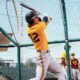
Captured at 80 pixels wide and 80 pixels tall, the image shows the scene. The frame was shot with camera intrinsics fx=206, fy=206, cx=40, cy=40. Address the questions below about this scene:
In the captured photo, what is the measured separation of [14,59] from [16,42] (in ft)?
1.59

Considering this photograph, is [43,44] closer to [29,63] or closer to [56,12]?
[56,12]

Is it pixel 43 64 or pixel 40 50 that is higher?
pixel 40 50

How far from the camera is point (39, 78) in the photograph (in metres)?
3.35

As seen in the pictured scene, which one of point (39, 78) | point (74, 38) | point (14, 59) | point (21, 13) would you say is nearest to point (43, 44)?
point (39, 78)

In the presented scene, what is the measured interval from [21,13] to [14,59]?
4.00 ft

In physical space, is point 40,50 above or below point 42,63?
above

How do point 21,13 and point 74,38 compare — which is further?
point 21,13

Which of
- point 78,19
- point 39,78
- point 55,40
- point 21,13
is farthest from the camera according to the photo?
point 21,13

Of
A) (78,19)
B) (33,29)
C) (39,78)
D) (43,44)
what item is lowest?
(39,78)

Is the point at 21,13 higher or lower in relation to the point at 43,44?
higher

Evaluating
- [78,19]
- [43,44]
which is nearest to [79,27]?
[78,19]

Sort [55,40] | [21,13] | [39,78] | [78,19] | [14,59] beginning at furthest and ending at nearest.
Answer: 1. [14,59]
2. [21,13]
3. [55,40]
4. [78,19]
5. [39,78]

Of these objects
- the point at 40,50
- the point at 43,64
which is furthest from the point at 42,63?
the point at 40,50

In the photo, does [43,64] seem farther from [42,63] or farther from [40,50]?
[40,50]
